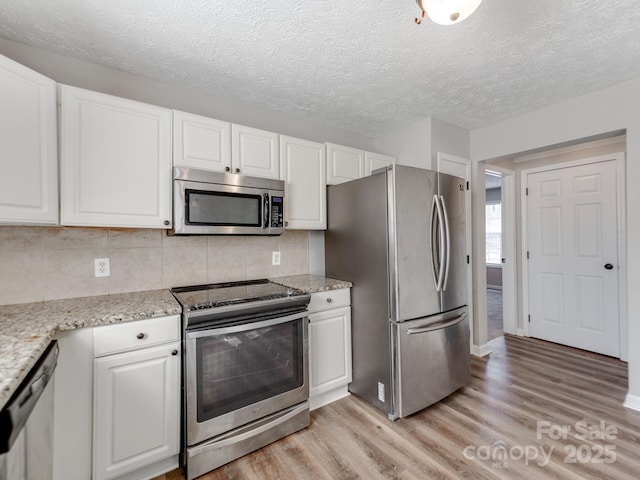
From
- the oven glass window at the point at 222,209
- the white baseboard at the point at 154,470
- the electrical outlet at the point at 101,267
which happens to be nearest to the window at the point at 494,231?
the oven glass window at the point at 222,209

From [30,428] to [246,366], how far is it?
37.3 inches

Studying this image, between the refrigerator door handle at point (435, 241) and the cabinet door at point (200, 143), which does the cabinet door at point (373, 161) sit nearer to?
the refrigerator door handle at point (435, 241)

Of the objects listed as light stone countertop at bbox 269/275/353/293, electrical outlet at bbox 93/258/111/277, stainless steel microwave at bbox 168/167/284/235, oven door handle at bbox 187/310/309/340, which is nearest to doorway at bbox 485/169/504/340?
light stone countertop at bbox 269/275/353/293

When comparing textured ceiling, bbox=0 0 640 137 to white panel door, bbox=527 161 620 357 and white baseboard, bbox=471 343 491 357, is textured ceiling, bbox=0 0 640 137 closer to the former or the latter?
white panel door, bbox=527 161 620 357

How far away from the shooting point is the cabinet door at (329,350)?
2.16 metres

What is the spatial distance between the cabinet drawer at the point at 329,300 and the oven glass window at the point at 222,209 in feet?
2.27

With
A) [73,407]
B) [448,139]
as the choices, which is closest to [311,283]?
[73,407]

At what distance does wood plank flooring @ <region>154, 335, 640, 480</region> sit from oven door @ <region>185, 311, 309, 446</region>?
27cm

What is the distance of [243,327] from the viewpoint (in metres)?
1.70

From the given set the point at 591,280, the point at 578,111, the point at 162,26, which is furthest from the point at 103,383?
the point at 591,280

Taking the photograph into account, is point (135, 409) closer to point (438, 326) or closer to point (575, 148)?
point (438, 326)

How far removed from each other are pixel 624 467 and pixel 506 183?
3069 millimetres

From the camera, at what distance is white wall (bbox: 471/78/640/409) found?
7.08 ft

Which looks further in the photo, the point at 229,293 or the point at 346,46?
the point at 229,293
